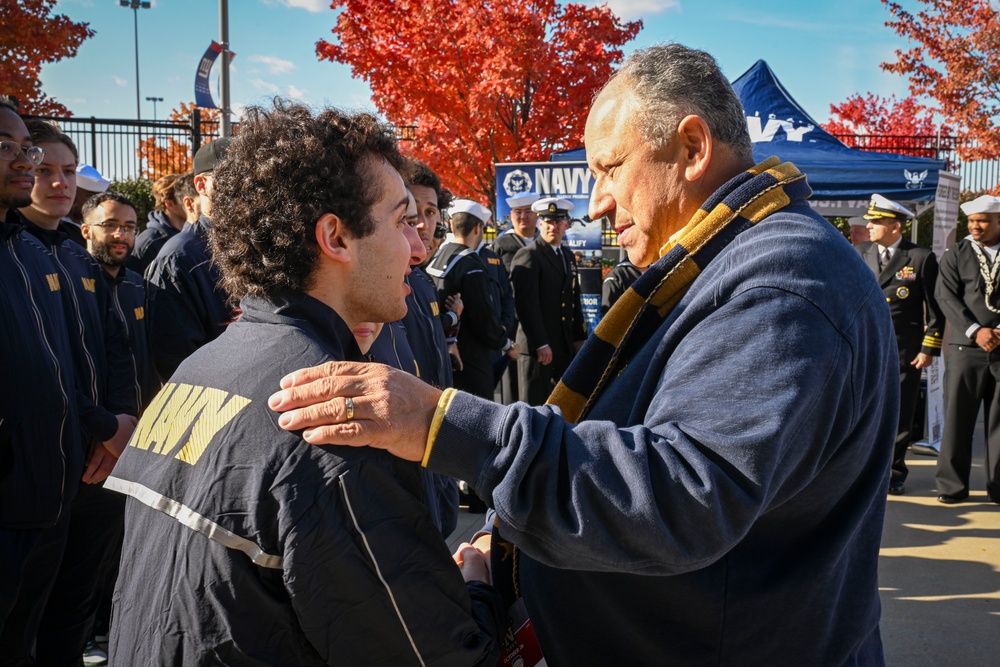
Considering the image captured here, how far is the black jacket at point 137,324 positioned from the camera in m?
4.50

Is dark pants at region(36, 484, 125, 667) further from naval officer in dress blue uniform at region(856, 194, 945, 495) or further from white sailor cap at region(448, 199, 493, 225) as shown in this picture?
naval officer in dress blue uniform at region(856, 194, 945, 495)

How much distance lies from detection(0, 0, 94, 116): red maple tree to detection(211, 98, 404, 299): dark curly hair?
581 inches

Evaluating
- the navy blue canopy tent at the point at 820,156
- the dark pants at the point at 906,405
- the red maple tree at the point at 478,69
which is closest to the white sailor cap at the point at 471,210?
the navy blue canopy tent at the point at 820,156

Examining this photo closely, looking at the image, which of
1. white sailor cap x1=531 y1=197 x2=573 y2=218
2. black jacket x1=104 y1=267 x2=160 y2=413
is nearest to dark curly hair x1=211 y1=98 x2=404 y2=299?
black jacket x1=104 y1=267 x2=160 y2=413

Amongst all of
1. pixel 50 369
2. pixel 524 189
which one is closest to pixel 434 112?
pixel 524 189

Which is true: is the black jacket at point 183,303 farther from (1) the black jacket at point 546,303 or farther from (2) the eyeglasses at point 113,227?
(1) the black jacket at point 546,303

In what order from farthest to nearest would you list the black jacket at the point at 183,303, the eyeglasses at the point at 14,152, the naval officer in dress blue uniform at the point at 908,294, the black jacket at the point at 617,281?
the black jacket at the point at 617,281
the naval officer in dress blue uniform at the point at 908,294
the black jacket at the point at 183,303
the eyeglasses at the point at 14,152

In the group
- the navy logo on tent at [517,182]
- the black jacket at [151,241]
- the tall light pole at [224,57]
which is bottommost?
the black jacket at [151,241]

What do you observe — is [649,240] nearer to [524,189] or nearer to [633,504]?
[633,504]

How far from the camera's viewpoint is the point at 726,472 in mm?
1231

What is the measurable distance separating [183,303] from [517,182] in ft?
24.8

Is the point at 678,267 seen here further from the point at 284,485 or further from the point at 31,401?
the point at 31,401

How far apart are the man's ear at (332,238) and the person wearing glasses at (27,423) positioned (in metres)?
1.89

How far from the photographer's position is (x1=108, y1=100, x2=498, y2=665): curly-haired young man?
134 cm
